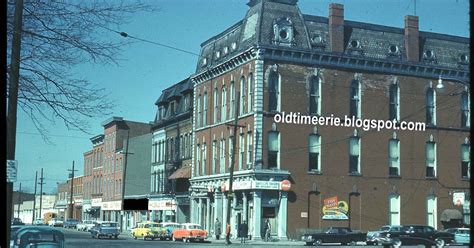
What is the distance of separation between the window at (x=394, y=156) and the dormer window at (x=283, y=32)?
10.7 metres

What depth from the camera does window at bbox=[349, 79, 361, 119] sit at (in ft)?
171

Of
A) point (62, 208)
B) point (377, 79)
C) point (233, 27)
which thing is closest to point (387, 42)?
point (377, 79)

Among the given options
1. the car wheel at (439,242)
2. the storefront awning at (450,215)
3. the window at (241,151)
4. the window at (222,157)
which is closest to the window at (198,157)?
the window at (222,157)

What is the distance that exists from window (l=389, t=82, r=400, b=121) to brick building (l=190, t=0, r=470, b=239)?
0.09 meters

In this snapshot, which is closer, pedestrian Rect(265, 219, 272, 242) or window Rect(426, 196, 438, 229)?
pedestrian Rect(265, 219, 272, 242)

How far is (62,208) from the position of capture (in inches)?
4712

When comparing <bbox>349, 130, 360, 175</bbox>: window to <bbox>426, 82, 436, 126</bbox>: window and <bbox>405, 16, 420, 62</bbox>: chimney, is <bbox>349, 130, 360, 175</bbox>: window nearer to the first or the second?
<bbox>426, 82, 436, 126</bbox>: window

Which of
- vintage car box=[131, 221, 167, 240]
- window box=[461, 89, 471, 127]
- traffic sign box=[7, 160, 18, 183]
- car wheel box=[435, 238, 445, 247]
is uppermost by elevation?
window box=[461, 89, 471, 127]

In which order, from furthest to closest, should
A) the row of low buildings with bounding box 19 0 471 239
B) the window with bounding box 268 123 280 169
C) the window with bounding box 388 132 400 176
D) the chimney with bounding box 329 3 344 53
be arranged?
the window with bounding box 388 132 400 176, the chimney with bounding box 329 3 344 53, the window with bounding box 268 123 280 169, the row of low buildings with bounding box 19 0 471 239

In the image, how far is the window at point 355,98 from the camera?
171 ft

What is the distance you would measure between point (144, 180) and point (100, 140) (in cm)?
1072

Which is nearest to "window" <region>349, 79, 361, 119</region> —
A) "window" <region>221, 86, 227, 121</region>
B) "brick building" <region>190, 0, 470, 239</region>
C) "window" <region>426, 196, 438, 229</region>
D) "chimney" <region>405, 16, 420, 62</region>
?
"brick building" <region>190, 0, 470, 239</region>

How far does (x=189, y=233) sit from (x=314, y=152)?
420 inches

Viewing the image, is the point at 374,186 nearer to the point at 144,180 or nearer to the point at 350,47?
the point at 350,47
